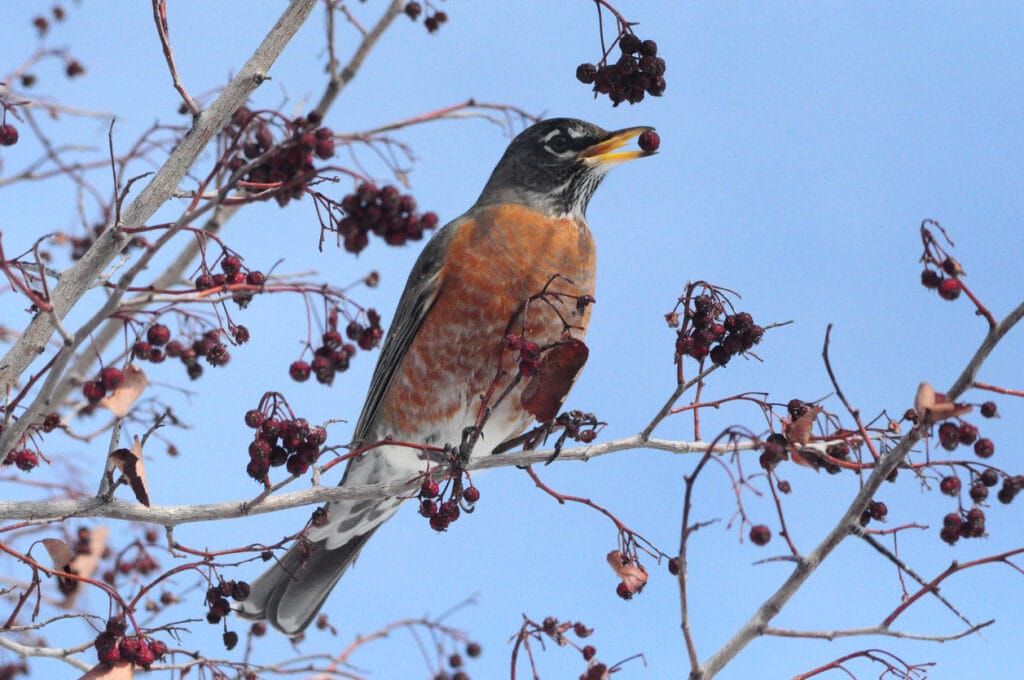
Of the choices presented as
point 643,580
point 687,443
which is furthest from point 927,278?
point 643,580

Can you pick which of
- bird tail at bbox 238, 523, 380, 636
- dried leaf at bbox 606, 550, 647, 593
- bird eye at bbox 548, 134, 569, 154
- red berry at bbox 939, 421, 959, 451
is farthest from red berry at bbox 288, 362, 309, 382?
bird eye at bbox 548, 134, 569, 154

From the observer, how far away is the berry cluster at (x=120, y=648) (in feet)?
8.30

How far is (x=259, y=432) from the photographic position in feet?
9.05

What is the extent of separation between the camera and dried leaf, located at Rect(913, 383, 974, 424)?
2.29 m

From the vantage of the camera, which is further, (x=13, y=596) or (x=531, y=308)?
(x=531, y=308)

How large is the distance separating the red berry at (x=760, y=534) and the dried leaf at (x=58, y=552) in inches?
76.2

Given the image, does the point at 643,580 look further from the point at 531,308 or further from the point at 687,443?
the point at 531,308

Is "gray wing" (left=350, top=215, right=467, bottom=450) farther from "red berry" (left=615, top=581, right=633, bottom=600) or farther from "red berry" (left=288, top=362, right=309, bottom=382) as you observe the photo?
"red berry" (left=615, top=581, right=633, bottom=600)

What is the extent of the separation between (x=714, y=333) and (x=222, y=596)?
5.25ft

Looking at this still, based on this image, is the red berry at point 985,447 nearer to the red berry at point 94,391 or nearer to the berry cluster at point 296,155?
the berry cluster at point 296,155

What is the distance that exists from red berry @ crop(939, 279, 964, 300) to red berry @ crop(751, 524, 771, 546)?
85 cm

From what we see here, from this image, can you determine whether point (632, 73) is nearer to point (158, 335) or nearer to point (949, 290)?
point (949, 290)

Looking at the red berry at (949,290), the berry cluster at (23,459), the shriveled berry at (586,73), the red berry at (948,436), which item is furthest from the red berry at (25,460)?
the red berry at (949,290)

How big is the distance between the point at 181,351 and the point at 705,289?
167 cm
